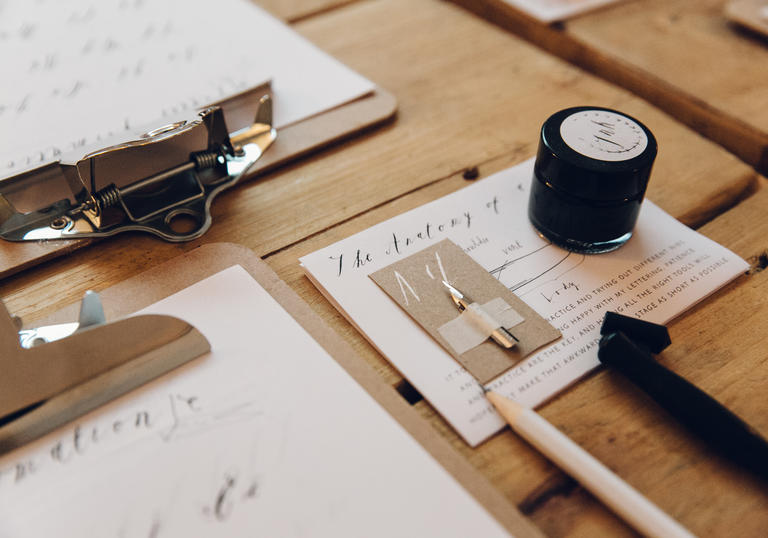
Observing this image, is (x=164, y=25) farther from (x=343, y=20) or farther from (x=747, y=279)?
(x=747, y=279)

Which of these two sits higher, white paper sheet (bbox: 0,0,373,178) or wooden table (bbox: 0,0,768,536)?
white paper sheet (bbox: 0,0,373,178)

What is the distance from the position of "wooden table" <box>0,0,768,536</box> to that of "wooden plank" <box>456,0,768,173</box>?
0.05 metres

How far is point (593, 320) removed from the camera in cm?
51

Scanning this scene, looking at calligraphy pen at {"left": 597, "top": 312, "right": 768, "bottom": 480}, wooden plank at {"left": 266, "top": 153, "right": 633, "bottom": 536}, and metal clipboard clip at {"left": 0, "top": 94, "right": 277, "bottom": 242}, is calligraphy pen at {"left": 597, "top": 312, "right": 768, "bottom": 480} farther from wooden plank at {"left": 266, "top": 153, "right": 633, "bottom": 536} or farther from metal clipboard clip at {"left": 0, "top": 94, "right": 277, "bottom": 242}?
metal clipboard clip at {"left": 0, "top": 94, "right": 277, "bottom": 242}

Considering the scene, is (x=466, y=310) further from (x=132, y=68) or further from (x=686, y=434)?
(x=132, y=68)

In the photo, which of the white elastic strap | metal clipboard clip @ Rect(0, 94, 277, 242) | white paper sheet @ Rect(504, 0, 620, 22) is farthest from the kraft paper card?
white paper sheet @ Rect(504, 0, 620, 22)

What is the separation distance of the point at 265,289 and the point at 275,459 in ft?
0.54

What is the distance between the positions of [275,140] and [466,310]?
321mm

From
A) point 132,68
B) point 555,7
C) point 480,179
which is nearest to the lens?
point 480,179

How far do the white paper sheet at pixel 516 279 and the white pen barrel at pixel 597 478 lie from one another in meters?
0.03

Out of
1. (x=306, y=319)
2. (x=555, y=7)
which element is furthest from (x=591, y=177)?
(x=555, y=7)

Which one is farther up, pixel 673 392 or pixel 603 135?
pixel 603 135

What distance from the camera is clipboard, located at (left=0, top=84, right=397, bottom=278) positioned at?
568 millimetres

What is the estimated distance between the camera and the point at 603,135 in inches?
20.7
